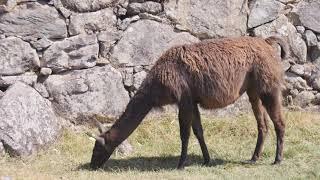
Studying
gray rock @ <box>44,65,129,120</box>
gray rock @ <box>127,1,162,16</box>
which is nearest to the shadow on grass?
gray rock @ <box>44,65,129,120</box>

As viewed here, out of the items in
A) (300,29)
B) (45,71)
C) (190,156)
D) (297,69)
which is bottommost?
(190,156)

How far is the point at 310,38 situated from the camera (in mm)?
10570

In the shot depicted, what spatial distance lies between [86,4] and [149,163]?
264 cm

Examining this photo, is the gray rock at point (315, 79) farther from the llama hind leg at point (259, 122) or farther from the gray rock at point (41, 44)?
the gray rock at point (41, 44)

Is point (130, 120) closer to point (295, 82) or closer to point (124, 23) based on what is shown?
point (124, 23)

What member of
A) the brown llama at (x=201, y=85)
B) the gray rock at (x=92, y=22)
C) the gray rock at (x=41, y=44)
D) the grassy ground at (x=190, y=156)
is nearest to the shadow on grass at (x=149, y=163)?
the grassy ground at (x=190, y=156)

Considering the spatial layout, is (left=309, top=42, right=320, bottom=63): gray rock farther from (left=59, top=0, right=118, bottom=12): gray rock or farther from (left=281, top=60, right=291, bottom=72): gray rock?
(left=59, top=0, right=118, bottom=12): gray rock

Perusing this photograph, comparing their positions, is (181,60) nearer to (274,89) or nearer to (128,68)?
(274,89)

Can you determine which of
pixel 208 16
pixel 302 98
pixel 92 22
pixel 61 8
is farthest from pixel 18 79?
pixel 302 98

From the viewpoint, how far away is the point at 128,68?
31.9 ft

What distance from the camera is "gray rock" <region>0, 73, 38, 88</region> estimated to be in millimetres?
8945

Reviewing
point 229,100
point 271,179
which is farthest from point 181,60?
point 271,179

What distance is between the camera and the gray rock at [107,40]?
9.56 meters

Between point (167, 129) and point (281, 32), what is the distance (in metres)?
2.55
